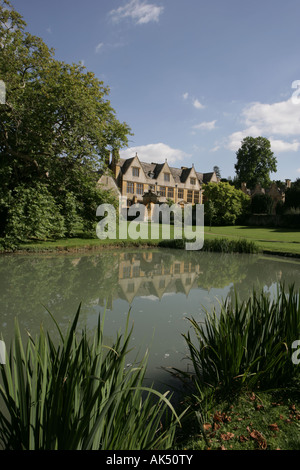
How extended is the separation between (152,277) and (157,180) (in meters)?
40.2

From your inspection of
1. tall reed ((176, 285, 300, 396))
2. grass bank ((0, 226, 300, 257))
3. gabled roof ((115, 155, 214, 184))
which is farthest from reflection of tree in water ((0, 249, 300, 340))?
gabled roof ((115, 155, 214, 184))

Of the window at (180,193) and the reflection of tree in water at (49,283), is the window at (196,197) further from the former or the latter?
the reflection of tree in water at (49,283)

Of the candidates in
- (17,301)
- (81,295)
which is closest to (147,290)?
(81,295)

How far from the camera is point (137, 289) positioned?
889 centimetres

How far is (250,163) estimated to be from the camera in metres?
56.7

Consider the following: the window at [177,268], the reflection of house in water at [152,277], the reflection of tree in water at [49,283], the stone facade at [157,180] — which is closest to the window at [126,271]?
the reflection of house in water at [152,277]

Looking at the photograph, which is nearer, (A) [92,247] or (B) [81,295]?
(B) [81,295]

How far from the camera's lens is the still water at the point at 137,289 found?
5137 millimetres

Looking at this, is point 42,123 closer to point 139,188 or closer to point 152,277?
point 152,277

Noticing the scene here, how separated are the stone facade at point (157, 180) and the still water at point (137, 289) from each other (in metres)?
26.8

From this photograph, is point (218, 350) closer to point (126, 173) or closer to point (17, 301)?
point (17, 301)

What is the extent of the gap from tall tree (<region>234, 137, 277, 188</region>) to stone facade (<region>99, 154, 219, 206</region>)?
6546mm

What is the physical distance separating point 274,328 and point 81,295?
5.62 meters

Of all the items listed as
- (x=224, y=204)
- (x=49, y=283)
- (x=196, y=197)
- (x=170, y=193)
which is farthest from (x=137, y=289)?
(x=196, y=197)
